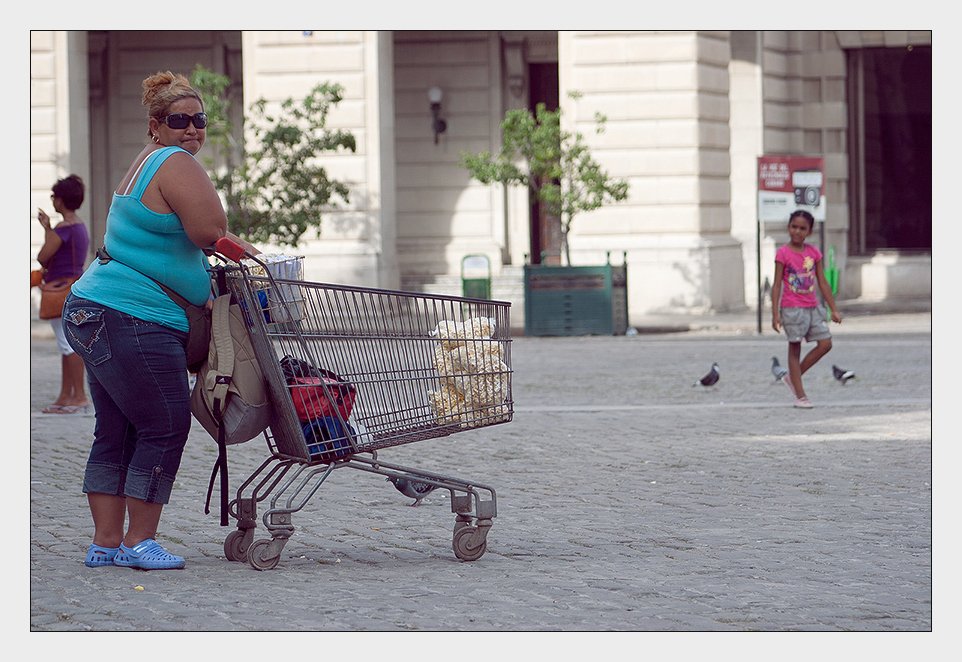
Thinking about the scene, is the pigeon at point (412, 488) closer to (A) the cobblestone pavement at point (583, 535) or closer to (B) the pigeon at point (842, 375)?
(A) the cobblestone pavement at point (583, 535)

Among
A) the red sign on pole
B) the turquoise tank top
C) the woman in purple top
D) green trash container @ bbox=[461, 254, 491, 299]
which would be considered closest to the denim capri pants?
the turquoise tank top

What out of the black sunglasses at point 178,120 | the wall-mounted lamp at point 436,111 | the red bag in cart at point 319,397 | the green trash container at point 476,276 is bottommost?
the red bag in cart at point 319,397

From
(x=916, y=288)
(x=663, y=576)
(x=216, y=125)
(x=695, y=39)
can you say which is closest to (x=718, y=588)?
(x=663, y=576)

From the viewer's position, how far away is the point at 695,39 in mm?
26422

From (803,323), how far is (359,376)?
747 centimetres

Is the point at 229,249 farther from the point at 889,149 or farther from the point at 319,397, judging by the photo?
the point at 889,149

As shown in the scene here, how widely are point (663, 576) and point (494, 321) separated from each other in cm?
133

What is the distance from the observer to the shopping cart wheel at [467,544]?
699 centimetres

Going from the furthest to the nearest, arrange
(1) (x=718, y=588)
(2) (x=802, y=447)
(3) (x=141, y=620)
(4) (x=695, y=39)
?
1. (4) (x=695, y=39)
2. (2) (x=802, y=447)
3. (1) (x=718, y=588)
4. (3) (x=141, y=620)

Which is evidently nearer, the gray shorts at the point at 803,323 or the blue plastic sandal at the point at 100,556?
the blue plastic sandal at the point at 100,556

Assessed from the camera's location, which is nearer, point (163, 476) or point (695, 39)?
point (163, 476)

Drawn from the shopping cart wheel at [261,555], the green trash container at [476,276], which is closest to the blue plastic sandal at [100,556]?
the shopping cart wheel at [261,555]

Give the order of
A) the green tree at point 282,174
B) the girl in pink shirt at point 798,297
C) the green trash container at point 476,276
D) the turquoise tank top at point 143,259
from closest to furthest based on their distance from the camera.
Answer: the turquoise tank top at point 143,259 → the girl in pink shirt at point 798,297 → the green tree at point 282,174 → the green trash container at point 476,276

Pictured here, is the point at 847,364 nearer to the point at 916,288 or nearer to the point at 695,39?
the point at 695,39
